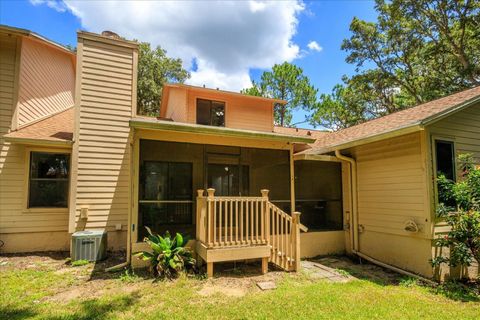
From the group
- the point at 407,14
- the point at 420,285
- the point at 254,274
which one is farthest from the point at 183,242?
the point at 407,14

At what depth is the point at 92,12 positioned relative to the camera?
10.3 metres

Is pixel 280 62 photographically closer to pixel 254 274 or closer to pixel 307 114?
pixel 307 114

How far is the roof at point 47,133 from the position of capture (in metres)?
6.57

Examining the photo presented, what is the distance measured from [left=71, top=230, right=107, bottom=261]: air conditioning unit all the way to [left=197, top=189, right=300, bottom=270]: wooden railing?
2.57 meters

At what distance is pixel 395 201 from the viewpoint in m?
6.16

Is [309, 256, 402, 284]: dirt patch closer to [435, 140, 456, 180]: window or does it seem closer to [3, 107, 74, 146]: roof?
[435, 140, 456, 180]: window

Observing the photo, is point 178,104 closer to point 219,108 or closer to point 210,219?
point 219,108

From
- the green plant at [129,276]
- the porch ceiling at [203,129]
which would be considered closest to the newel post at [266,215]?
the porch ceiling at [203,129]

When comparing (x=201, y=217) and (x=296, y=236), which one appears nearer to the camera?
(x=201, y=217)

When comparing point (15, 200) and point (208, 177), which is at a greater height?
point (208, 177)

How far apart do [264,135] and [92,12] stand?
29.7ft

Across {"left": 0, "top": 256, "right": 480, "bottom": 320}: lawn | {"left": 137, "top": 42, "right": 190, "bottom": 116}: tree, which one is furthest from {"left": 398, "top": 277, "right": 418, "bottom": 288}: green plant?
{"left": 137, "top": 42, "right": 190, "bottom": 116}: tree

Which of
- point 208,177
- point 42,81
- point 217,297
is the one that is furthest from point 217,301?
point 42,81

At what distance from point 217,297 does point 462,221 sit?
482 cm
